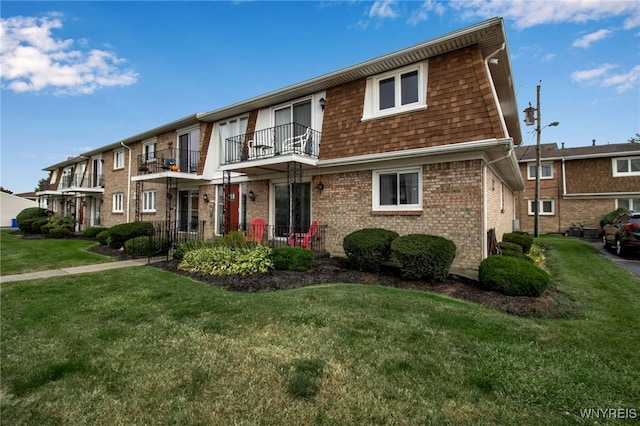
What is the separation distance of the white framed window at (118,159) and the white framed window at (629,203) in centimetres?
3362

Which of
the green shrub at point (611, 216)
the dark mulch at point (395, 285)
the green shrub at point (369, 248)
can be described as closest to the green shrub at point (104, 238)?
the dark mulch at point (395, 285)

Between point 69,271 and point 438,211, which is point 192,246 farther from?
point 438,211

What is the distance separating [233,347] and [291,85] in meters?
9.61

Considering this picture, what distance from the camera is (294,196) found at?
38.0 ft

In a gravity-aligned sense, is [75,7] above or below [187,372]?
above

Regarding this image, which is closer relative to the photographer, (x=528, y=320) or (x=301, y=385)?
(x=301, y=385)

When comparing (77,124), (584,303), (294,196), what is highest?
(77,124)

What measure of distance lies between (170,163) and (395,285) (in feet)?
40.6

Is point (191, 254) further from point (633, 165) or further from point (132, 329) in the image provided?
point (633, 165)

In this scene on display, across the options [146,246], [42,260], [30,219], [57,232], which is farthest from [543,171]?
[30,219]

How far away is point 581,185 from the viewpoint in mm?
22578

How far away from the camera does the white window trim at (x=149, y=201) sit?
17703 mm

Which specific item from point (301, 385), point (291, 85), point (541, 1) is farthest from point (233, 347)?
point (541, 1)

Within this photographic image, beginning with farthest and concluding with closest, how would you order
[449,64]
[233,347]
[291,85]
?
[291,85] → [449,64] → [233,347]
